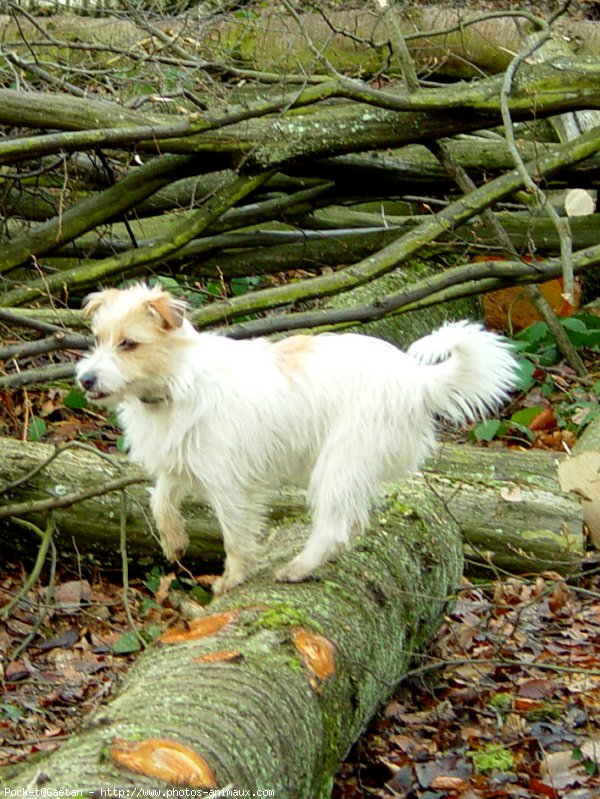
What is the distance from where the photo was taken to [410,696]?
5.63 metres

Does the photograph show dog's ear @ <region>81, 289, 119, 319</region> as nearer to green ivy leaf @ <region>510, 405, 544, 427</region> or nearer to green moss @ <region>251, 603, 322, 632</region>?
green moss @ <region>251, 603, 322, 632</region>

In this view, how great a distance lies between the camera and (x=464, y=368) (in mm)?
4953

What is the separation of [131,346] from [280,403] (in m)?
0.71

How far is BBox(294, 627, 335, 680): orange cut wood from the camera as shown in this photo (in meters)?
4.43

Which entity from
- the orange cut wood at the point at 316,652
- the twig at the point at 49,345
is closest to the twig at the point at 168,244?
the twig at the point at 49,345

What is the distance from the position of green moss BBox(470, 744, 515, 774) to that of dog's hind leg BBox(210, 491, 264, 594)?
1313 mm

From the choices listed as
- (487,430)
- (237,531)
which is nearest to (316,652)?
(237,531)

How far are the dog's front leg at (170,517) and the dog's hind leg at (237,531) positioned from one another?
24cm

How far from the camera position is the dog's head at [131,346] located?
4.85 m

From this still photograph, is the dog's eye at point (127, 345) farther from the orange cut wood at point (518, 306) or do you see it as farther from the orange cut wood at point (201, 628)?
the orange cut wood at point (518, 306)

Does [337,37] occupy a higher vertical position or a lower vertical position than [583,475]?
higher

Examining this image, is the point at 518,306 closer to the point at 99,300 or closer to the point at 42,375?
the point at 42,375

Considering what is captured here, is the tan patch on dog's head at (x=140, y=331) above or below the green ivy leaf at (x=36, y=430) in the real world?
above

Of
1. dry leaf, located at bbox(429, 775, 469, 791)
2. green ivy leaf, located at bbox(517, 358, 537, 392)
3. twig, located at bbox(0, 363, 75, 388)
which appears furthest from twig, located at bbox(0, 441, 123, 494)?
green ivy leaf, located at bbox(517, 358, 537, 392)
